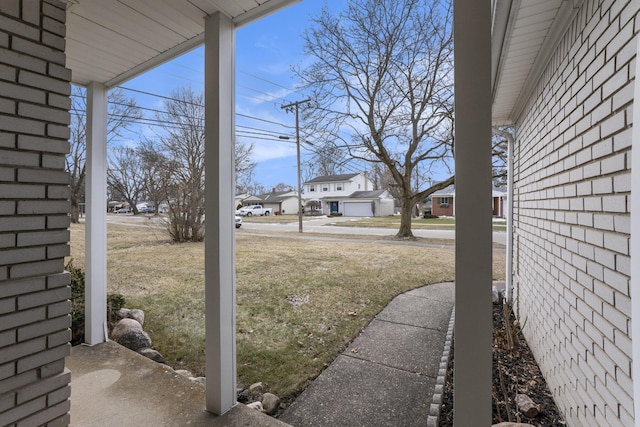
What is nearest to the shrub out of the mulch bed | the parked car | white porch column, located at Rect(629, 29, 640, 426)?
the mulch bed

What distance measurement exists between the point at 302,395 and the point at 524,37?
9.91 ft

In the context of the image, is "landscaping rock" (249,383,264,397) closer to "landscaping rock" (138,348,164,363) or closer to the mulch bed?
"landscaping rock" (138,348,164,363)

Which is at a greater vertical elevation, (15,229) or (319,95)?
(319,95)

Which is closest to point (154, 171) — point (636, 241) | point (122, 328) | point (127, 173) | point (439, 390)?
point (127, 173)

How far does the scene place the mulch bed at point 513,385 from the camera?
6.72 ft

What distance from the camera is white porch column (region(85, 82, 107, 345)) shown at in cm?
267

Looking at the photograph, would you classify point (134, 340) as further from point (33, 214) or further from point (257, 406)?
point (33, 214)

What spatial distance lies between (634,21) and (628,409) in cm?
152

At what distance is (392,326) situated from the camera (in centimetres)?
358

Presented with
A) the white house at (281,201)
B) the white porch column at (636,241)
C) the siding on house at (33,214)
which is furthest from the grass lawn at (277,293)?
the white house at (281,201)

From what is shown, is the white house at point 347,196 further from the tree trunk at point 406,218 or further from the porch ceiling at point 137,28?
the porch ceiling at point 137,28

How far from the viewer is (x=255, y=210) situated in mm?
27156

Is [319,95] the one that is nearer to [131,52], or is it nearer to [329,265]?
[329,265]

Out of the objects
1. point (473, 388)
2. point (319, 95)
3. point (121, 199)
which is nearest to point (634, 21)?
point (473, 388)
